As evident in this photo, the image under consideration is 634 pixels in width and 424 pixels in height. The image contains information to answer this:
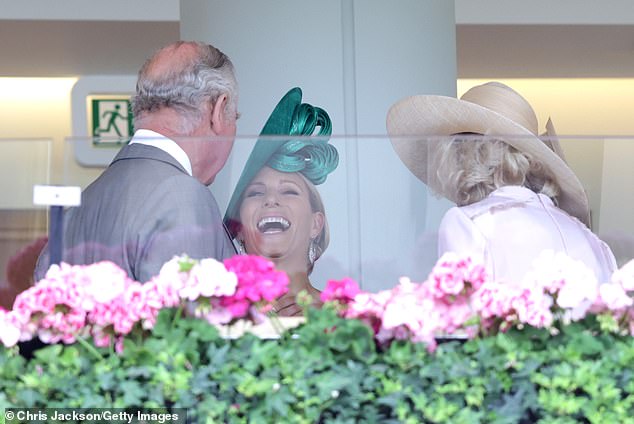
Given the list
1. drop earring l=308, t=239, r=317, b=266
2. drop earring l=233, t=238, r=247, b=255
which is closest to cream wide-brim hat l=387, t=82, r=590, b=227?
drop earring l=308, t=239, r=317, b=266

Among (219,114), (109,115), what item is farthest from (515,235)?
(109,115)

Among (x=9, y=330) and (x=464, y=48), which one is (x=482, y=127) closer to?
(x=9, y=330)

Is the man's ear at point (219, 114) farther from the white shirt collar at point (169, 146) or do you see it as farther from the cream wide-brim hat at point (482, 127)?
the white shirt collar at point (169, 146)

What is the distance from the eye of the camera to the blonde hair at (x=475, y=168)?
8.13ft

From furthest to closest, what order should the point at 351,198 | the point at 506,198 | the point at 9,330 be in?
the point at 506,198
the point at 351,198
the point at 9,330

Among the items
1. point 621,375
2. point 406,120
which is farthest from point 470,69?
point 621,375

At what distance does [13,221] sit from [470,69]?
469 cm

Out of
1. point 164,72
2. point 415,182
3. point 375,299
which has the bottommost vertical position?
point 375,299

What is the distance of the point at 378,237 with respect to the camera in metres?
2.45

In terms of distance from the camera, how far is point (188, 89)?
10.1 ft

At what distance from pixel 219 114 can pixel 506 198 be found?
815mm

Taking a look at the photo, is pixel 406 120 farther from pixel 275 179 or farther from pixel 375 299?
pixel 375 299

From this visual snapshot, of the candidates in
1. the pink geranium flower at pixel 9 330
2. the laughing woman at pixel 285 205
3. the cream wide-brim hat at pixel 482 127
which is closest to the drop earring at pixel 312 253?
the laughing woman at pixel 285 205

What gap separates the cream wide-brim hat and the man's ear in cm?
43
